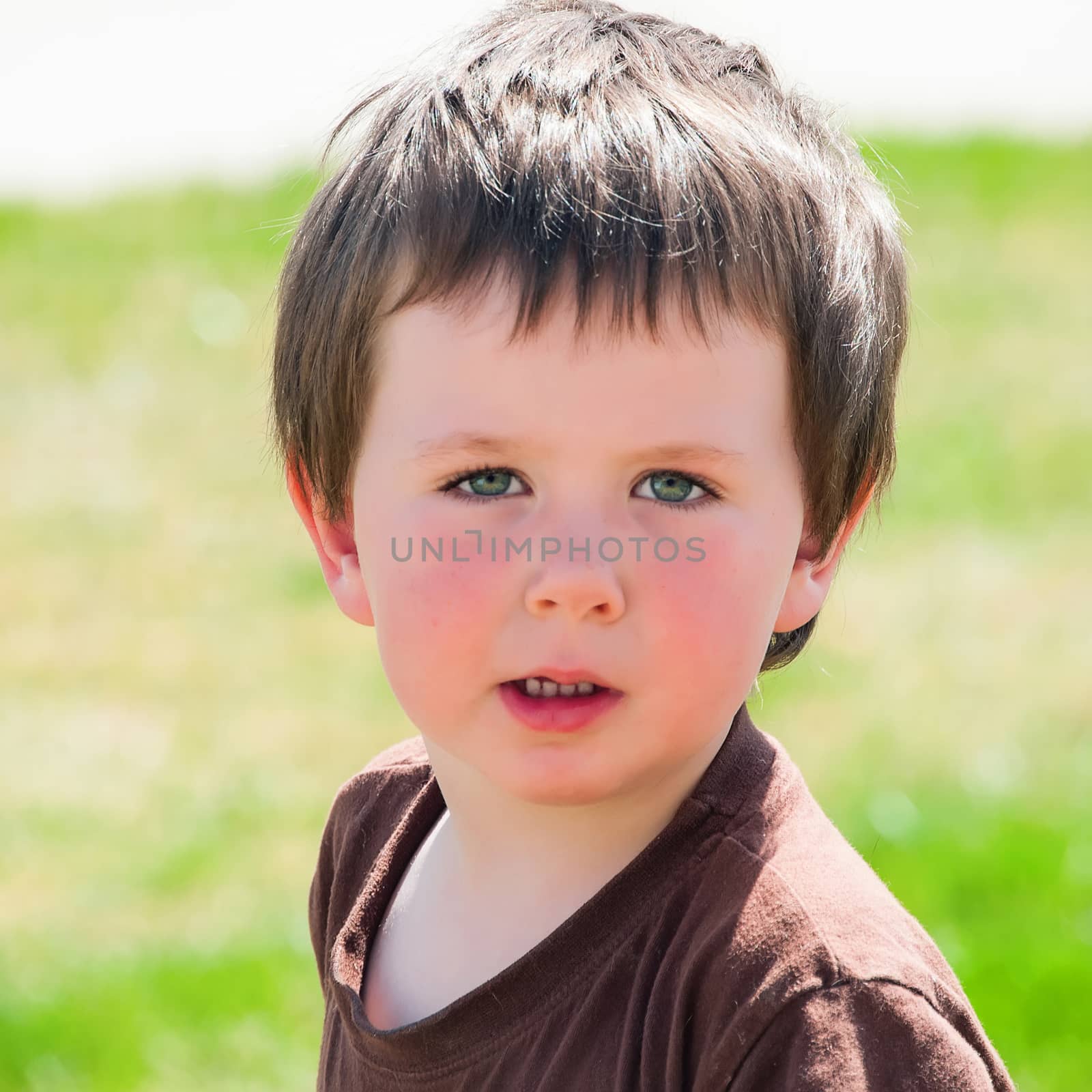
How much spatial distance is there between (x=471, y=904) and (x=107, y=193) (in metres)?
5.51

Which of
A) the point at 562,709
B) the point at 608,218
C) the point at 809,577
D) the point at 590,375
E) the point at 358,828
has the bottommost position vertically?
the point at 358,828

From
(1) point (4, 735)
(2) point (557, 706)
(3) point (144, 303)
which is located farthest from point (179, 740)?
(2) point (557, 706)

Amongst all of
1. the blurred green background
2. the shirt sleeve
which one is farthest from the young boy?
the blurred green background

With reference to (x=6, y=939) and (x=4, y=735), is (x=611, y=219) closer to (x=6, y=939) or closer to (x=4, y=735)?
(x=6, y=939)

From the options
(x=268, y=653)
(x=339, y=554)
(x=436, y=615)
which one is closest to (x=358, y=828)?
(x=339, y=554)

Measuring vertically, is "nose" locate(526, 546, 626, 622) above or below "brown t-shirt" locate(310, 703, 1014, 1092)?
above

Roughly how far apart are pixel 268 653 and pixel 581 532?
128 inches

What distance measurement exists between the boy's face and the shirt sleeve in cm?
25

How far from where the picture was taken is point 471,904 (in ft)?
5.03

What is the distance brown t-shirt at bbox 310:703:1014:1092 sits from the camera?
1.20m

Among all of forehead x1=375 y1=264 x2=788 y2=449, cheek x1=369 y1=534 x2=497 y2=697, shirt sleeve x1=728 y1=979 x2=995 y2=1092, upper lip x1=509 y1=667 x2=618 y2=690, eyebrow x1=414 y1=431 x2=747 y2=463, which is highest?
forehead x1=375 y1=264 x2=788 y2=449

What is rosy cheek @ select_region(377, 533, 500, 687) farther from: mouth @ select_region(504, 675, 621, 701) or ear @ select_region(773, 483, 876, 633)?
ear @ select_region(773, 483, 876, 633)

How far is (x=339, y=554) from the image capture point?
1588 millimetres

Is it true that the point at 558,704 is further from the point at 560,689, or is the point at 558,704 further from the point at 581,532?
the point at 581,532
